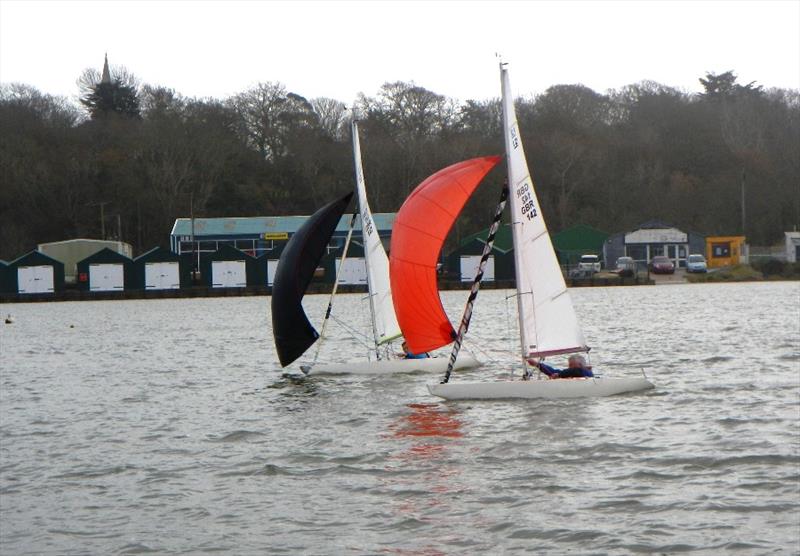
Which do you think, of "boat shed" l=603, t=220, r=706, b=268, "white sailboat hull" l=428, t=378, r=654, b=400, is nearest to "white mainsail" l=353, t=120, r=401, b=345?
"white sailboat hull" l=428, t=378, r=654, b=400

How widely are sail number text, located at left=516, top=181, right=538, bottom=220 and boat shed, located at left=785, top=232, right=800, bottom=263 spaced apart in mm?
68401

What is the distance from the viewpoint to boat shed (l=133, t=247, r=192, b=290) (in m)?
75.8

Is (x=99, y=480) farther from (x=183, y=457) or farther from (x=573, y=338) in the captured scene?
(x=573, y=338)

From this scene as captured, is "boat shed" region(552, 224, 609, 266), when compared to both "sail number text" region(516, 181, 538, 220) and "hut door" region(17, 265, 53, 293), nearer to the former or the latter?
"hut door" region(17, 265, 53, 293)

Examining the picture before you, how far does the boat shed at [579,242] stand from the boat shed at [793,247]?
12204 millimetres

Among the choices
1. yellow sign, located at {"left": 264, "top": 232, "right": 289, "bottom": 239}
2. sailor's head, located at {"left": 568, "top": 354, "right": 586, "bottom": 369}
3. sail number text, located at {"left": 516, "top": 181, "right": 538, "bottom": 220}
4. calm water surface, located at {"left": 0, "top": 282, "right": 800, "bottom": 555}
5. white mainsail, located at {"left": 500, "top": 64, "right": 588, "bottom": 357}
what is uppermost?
yellow sign, located at {"left": 264, "top": 232, "right": 289, "bottom": 239}

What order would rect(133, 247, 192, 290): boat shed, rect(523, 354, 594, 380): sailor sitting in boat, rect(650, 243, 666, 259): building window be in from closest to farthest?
1. rect(523, 354, 594, 380): sailor sitting in boat
2. rect(133, 247, 192, 290): boat shed
3. rect(650, 243, 666, 259): building window

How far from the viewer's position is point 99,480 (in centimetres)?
1474

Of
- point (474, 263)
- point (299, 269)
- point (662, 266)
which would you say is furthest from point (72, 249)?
point (299, 269)

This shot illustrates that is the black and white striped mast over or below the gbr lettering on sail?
below

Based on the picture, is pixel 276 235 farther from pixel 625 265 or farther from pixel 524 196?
pixel 524 196

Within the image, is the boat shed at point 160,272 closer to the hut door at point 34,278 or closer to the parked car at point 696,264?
the hut door at point 34,278

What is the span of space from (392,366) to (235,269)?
52272 mm

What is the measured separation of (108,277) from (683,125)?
2218 inches
